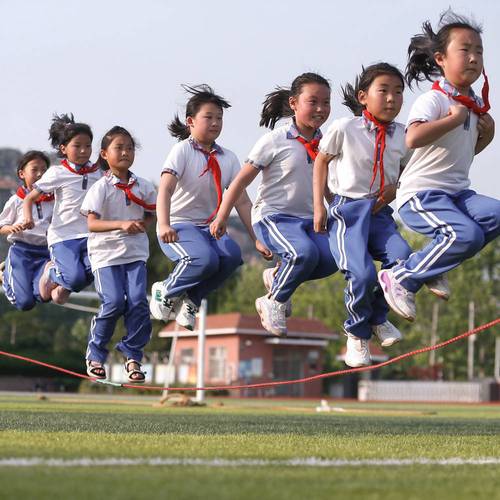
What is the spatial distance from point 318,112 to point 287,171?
53cm

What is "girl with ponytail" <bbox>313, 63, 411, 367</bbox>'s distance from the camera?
22.6ft

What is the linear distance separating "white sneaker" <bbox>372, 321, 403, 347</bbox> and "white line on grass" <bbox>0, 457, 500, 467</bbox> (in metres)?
2.11

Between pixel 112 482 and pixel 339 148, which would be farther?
pixel 339 148

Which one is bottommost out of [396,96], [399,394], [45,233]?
[399,394]

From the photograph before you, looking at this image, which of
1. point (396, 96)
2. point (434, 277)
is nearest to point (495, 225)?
point (434, 277)

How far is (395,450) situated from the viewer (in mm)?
5539

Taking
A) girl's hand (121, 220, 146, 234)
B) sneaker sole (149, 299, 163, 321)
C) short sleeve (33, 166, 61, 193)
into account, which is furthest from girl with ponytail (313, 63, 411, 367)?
short sleeve (33, 166, 61, 193)

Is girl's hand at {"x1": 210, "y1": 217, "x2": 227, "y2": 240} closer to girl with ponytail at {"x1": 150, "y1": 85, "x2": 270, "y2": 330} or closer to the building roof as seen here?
girl with ponytail at {"x1": 150, "y1": 85, "x2": 270, "y2": 330}

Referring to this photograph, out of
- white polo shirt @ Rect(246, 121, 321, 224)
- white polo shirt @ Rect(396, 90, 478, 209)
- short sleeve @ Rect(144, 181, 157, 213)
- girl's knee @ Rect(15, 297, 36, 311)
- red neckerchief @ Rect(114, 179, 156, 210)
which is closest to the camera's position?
white polo shirt @ Rect(396, 90, 478, 209)

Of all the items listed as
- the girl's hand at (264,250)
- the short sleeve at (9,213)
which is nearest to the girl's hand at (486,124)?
→ the girl's hand at (264,250)

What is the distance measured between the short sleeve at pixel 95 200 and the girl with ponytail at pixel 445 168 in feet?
9.45

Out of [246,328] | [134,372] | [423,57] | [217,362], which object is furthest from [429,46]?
[217,362]

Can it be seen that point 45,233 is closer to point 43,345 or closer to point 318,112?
point 318,112

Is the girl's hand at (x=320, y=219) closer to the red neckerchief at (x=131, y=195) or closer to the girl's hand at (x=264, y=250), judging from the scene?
the girl's hand at (x=264, y=250)
